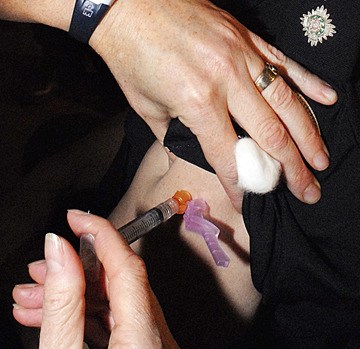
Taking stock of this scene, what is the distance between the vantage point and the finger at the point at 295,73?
83 centimetres

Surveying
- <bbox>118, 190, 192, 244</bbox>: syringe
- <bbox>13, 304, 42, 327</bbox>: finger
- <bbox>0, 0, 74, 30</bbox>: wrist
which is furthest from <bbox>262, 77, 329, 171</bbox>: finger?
<bbox>13, 304, 42, 327</bbox>: finger

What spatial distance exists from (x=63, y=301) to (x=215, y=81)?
0.37 meters

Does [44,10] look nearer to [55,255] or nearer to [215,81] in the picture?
[215,81]

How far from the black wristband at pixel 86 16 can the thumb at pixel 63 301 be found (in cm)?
38

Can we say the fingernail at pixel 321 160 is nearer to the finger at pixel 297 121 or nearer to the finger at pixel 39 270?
the finger at pixel 297 121

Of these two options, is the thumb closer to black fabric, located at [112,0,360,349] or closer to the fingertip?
black fabric, located at [112,0,360,349]

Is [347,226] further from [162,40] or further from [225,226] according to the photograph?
[162,40]

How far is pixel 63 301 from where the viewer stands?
0.60m

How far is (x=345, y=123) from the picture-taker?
0.84m

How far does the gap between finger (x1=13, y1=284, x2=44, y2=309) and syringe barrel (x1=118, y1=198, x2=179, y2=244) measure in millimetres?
143

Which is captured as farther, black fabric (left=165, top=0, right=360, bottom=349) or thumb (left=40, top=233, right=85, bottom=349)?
black fabric (left=165, top=0, right=360, bottom=349)

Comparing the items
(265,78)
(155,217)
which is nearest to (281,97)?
(265,78)

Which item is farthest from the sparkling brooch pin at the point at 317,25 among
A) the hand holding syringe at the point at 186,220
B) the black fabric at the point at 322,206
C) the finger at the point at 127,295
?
the finger at the point at 127,295

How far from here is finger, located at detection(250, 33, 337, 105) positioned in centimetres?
83
